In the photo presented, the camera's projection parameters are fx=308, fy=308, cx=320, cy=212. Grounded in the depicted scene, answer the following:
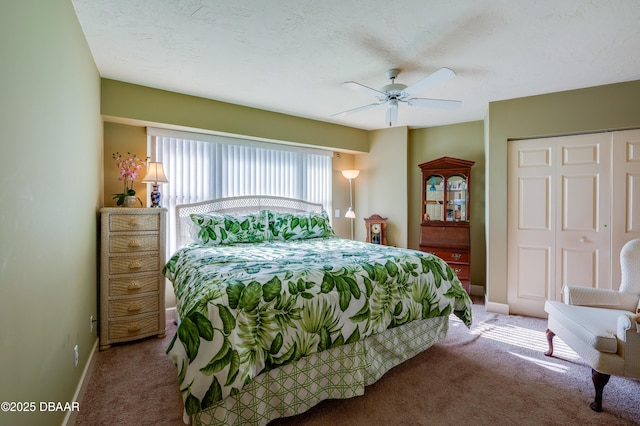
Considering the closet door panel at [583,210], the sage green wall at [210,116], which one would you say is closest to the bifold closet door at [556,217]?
the closet door panel at [583,210]

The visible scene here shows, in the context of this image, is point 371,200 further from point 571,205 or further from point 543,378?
point 543,378

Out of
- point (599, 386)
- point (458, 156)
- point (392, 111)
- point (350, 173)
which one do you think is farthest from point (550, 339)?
point (350, 173)

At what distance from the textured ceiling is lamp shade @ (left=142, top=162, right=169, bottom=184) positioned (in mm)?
832

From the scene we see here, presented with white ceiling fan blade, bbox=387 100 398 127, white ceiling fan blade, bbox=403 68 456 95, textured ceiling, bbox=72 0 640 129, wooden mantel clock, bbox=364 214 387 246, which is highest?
textured ceiling, bbox=72 0 640 129

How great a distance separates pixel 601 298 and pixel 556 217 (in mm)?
1243

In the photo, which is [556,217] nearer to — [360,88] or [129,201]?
[360,88]

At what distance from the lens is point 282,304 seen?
174cm

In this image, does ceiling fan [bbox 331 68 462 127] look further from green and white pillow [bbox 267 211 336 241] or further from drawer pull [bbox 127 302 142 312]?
drawer pull [bbox 127 302 142 312]

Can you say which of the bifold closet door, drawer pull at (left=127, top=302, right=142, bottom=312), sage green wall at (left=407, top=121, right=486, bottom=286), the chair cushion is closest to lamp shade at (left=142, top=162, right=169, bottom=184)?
drawer pull at (left=127, top=302, right=142, bottom=312)

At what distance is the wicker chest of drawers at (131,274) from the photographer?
2686 millimetres

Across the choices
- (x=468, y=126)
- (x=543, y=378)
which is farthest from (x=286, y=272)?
(x=468, y=126)

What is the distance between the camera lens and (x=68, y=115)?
1.81m

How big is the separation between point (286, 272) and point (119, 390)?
1.45 metres

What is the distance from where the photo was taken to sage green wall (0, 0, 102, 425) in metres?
1.05
